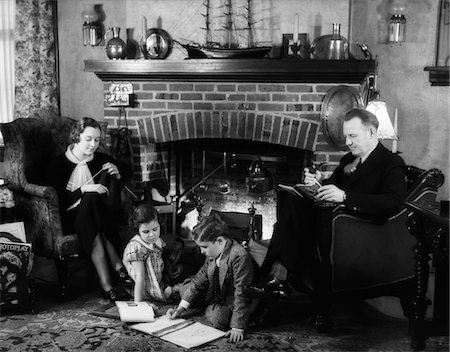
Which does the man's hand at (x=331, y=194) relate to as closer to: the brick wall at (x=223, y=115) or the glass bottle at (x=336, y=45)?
the brick wall at (x=223, y=115)

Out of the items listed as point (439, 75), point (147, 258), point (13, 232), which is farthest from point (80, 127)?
point (439, 75)

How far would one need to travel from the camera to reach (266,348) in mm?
2959

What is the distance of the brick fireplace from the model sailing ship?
7 centimetres

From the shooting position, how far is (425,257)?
2.91 meters

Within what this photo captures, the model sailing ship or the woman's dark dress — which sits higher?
the model sailing ship

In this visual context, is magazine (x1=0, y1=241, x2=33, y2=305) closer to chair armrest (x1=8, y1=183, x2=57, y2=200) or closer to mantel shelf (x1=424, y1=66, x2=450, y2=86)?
chair armrest (x1=8, y1=183, x2=57, y2=200)

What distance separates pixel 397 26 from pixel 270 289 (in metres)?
2.07

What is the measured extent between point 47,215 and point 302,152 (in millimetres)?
1829

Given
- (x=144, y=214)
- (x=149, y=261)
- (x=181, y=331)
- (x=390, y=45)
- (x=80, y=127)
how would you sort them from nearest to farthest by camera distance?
(x=181, y=331) → (x=144, y=214) → (x=149, y=261) → (x=80, y=127) → (x=390, y=45)

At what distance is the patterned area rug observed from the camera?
2977 millimetres

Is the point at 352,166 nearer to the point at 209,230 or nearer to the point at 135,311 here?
the point at 209,230

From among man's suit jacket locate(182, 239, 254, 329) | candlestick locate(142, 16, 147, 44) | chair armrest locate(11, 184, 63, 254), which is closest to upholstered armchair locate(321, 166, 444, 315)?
man's suit jacket locate(182, 239, 254, 329)

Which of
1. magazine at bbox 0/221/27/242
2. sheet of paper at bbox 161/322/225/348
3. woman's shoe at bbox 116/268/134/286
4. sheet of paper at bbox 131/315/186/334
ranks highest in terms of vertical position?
magazine at bbox 0/221/27/242

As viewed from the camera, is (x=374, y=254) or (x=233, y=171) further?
(x=233, y=171)
